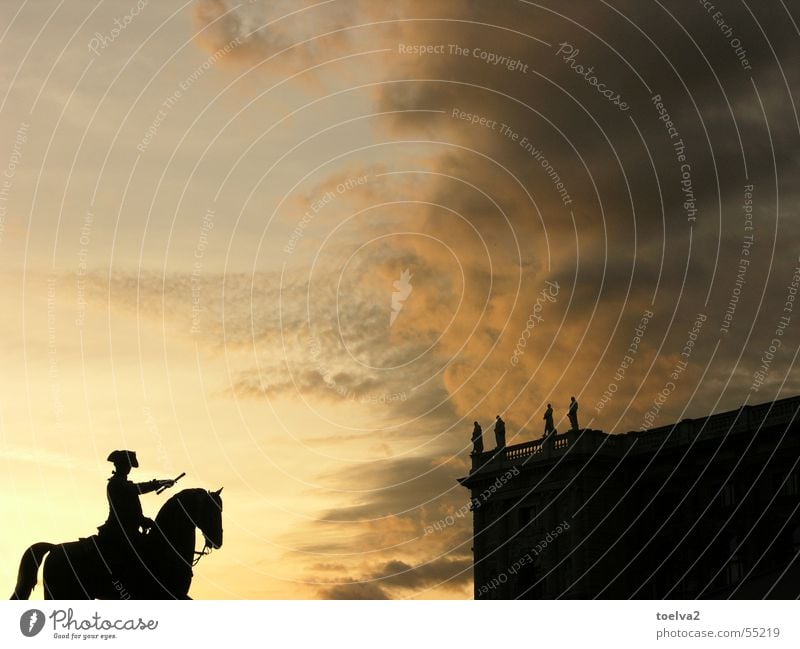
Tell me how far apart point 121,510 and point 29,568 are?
2.90 meters

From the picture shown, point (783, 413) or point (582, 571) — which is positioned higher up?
point (783, 413)

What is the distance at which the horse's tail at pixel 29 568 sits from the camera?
117 feet

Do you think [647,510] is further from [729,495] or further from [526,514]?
[526,514]

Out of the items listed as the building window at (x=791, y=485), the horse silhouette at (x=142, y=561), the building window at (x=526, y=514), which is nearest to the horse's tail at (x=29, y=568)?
the horse silhouette at (x=142, y=561)

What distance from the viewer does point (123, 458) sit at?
3691 cm

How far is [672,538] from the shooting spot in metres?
81.4

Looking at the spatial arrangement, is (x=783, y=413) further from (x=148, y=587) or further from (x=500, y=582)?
(x=148, y=587)

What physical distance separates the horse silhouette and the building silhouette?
128 ft

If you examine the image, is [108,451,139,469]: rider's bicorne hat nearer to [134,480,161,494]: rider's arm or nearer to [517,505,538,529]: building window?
[134,480,161,494]: rider's arm

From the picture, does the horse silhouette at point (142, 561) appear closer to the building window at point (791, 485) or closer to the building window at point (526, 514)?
the building window at point (791, 485)
